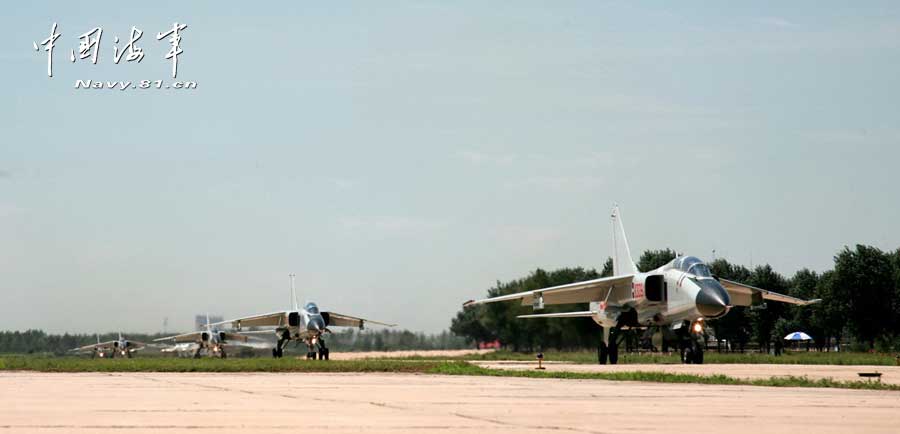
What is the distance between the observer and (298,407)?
46.7ft

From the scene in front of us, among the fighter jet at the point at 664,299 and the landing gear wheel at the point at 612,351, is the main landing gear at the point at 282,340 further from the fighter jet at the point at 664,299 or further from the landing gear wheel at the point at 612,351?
the landing gear wheel at the point at 612,351

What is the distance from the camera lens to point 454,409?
1372 cm

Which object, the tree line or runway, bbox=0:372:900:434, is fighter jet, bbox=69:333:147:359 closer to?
the tree line

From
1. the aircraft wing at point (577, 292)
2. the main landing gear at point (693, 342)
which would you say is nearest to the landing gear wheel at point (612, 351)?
the aircraft wing at point (577, 292)

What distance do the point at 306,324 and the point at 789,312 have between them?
35.6 m

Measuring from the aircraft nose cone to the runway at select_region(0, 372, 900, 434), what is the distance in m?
14.5

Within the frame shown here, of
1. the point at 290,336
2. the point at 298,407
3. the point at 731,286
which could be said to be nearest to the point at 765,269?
the point at 290,336

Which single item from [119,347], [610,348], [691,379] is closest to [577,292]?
[610,348]

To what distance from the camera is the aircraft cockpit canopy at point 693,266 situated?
3553 cm

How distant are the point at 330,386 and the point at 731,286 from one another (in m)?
23.2

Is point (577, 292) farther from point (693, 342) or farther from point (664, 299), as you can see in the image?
point (693, 342)

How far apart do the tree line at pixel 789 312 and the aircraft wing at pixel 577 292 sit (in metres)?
11.9

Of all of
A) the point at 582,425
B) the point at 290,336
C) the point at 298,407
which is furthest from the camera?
the point at 290,336

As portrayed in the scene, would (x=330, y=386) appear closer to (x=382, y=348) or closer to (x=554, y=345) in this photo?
(x=554, y=345)
